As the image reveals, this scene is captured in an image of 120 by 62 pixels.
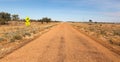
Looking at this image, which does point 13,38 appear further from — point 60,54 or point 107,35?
point 107,35

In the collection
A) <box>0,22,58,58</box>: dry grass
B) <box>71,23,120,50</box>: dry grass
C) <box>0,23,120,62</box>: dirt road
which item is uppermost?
<box>0,23,120,62</box>: dirt road

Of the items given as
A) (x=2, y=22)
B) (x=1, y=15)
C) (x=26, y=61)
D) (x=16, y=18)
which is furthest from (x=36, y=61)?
(x=16, y=18)

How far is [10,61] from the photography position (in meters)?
9.16

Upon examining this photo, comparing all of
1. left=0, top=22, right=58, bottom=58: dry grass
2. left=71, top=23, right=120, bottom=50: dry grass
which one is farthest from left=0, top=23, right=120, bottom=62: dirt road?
left=71, top=23, right=120, bottom=50: dry grass

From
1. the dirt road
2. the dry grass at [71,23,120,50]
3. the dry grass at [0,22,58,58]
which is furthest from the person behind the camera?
the dry grass at [71,23,120,50]

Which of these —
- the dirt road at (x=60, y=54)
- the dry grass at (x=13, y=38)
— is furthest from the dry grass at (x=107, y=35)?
the dry grass at (x=13, y=38)

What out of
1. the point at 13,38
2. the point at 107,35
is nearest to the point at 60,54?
the point at 13,38

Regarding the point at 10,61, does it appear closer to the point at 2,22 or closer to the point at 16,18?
the point at 2,22

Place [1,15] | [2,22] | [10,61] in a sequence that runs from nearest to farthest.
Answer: [10,61]
[2,22]
[1,15]

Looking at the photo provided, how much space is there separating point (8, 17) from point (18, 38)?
91885mm

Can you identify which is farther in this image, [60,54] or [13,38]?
[13,38]

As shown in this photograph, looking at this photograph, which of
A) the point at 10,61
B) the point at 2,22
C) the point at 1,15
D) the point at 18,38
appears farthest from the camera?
the point at 1,15

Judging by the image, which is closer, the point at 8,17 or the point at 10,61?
the point at 10,61

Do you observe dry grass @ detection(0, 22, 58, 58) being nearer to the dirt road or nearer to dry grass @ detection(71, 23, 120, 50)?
the dirt road
